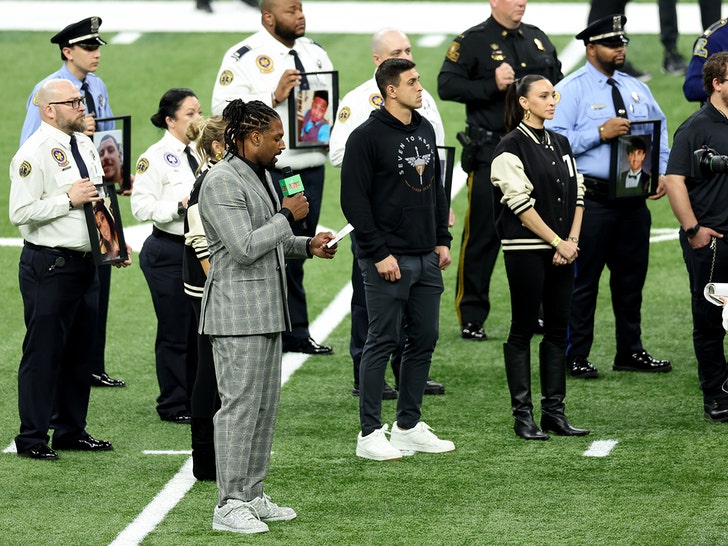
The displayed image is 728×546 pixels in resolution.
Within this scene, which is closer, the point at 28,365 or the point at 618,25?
the point at 28,365

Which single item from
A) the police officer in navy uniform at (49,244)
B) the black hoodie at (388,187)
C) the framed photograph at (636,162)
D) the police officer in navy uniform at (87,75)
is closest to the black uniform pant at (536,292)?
the black hoodie at (388,187)

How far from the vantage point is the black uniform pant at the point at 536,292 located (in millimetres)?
7762

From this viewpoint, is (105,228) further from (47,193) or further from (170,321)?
(170,321)

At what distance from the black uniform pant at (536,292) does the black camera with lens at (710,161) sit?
0.85 metres

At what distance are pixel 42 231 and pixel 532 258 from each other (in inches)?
95.9

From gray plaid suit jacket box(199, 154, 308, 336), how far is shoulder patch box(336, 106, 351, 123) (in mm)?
2412

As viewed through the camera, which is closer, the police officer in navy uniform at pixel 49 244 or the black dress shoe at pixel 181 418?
the police officer in navy uniform at pixel 49 244

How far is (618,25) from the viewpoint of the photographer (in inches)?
357

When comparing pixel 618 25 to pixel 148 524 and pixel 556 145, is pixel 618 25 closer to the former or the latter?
pixel 556 145

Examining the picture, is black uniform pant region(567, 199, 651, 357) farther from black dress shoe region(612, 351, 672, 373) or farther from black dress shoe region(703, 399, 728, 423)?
black dress shoe region(703, 399, 728, 423)

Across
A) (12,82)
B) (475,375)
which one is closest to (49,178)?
(475,375)

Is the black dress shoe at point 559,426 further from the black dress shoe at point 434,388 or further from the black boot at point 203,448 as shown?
the black boot at point 203,448

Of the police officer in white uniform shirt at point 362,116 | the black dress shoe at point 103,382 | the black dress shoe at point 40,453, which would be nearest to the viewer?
the black dress shoe at point 40,453

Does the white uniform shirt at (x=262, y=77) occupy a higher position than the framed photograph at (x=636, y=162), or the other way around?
the white uniform shirt at (x=262, y=77)
